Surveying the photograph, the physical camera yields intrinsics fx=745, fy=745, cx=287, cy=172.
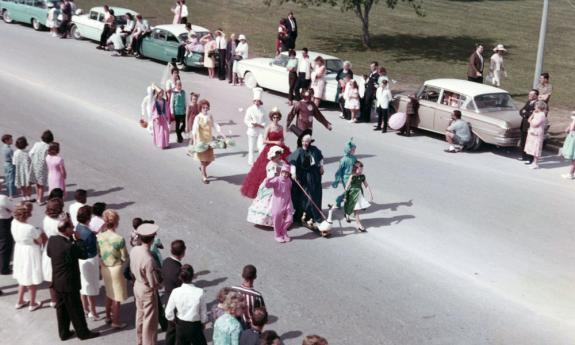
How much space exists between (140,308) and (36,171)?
5819mm

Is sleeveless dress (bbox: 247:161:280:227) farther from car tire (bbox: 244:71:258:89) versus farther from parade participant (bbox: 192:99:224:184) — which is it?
car tire (bbox: 244:71:258:89)

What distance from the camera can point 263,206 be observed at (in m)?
13.1

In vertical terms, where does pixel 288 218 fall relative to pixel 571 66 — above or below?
below

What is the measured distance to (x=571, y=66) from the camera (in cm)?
2917

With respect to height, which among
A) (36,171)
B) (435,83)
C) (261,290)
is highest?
(435,83)

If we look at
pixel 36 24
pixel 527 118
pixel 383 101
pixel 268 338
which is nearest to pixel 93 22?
pixel 36 24

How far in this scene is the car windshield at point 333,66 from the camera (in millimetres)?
22875

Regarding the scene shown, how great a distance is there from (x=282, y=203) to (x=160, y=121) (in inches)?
229

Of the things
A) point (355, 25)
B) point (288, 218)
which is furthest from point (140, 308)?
point (355, 25)

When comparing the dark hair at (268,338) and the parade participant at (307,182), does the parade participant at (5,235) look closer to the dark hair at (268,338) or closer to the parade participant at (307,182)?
the parade participant at (307,182)

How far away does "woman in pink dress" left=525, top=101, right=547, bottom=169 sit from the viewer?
56.7ft

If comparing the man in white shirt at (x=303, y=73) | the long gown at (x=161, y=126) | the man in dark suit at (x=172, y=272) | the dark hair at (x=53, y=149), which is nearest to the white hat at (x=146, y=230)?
the man in dark suit at (x=172, y=272)

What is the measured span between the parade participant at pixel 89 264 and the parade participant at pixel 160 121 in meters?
7.30

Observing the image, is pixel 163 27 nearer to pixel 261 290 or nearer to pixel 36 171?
pixel 36 171
